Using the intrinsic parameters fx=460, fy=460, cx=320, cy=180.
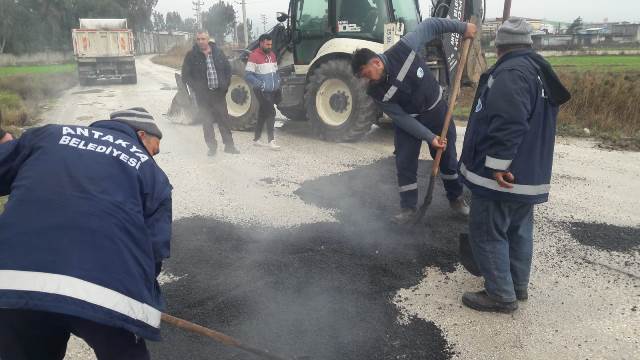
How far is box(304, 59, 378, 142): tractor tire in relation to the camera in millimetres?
7371

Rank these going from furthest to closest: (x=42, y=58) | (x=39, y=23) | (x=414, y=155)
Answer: (x=39, y=23) → (x=42, y=58) → (x=414, y=155)

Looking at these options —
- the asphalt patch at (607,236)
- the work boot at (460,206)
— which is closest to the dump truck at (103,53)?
the work boot at (460,206)

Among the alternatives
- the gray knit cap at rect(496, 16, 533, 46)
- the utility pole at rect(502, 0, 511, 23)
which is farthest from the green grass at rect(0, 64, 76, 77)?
the gray knit cap at rect(496, 16, 533, 46)

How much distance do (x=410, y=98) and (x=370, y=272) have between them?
163 centimetres

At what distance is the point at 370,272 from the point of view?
3.51 m

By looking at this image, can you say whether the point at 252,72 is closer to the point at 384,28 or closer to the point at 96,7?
the point at 384,28

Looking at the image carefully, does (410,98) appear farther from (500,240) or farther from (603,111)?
(603,111)

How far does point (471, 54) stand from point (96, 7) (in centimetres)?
3795

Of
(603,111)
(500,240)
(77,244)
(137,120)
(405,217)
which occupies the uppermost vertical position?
(137,120)

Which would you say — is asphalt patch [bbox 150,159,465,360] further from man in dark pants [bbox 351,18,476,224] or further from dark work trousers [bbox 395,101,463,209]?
man in dark pants [bbox 351,18,476,224]

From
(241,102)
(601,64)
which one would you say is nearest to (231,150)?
(241,102)

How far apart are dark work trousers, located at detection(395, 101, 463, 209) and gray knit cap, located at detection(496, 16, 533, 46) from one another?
145 cm

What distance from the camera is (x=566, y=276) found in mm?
3428

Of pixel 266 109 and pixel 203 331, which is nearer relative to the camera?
pixel 203 331
